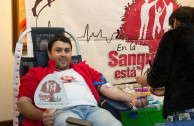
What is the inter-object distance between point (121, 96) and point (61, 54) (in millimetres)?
601

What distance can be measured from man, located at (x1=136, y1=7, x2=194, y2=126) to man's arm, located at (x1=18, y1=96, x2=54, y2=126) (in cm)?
66

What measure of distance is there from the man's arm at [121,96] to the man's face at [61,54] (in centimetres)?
37

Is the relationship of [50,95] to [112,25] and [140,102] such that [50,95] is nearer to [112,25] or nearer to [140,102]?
[140,102]

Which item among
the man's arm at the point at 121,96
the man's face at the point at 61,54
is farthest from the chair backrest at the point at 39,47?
the man's arm at the point at 121,96

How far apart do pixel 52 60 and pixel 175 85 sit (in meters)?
0.95

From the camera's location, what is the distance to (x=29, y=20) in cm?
204

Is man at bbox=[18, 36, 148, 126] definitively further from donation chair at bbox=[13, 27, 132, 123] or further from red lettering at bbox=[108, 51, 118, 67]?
red lettering at bbox=[108, 51, 118, 67]

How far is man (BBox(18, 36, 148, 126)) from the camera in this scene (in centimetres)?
123

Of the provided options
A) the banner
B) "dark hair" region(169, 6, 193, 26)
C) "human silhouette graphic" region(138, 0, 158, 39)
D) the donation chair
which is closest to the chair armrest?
the donation chair

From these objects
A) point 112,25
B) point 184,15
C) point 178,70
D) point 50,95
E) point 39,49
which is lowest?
point 50,95

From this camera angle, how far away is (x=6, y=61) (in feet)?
7.86

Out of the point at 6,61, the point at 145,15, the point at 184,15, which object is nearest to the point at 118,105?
the point at 184,15

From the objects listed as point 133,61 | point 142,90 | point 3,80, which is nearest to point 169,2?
point 133,61

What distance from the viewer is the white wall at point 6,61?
91.5 inches
